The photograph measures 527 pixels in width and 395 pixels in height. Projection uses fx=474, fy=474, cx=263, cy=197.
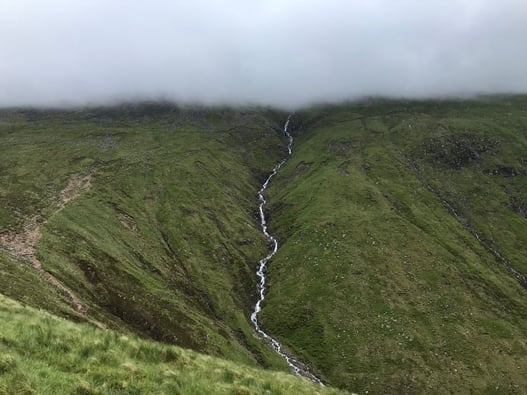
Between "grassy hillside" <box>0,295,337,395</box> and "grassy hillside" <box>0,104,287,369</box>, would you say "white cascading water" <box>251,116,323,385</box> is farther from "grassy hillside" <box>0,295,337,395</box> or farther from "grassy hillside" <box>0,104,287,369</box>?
"grassy hillside" <box>0,295,337,395</box>

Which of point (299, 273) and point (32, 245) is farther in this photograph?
point (299, 273)

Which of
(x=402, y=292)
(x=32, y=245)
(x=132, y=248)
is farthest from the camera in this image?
(x=402, y=292)

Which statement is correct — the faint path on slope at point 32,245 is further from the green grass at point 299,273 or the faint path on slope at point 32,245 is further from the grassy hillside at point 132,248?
the green grass at point 299,273

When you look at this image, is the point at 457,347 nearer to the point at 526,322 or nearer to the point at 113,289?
the point at 526,322

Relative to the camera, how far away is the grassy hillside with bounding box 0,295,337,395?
44.2 feet

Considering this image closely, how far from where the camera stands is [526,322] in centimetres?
13438

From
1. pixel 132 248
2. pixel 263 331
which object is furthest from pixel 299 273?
pixel 132 248

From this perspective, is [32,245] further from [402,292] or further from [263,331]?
[402,292]

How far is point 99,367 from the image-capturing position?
15500 millimetres

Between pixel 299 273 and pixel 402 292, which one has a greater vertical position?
pixel 299 273

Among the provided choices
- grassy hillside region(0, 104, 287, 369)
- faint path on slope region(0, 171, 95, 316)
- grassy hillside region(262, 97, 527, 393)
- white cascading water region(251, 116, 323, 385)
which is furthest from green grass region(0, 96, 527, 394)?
white cascading water region(251, 116, 323, 385)

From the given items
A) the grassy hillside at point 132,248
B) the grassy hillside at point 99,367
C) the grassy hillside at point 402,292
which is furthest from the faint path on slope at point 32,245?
the grassy hillside at point 402,292

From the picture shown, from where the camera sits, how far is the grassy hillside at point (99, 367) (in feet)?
44.2

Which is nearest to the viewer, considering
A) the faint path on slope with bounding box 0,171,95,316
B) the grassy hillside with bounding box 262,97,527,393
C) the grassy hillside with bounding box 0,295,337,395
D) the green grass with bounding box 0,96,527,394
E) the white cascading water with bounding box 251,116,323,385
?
the grassy hillside with bounding box 0,295,337,395
